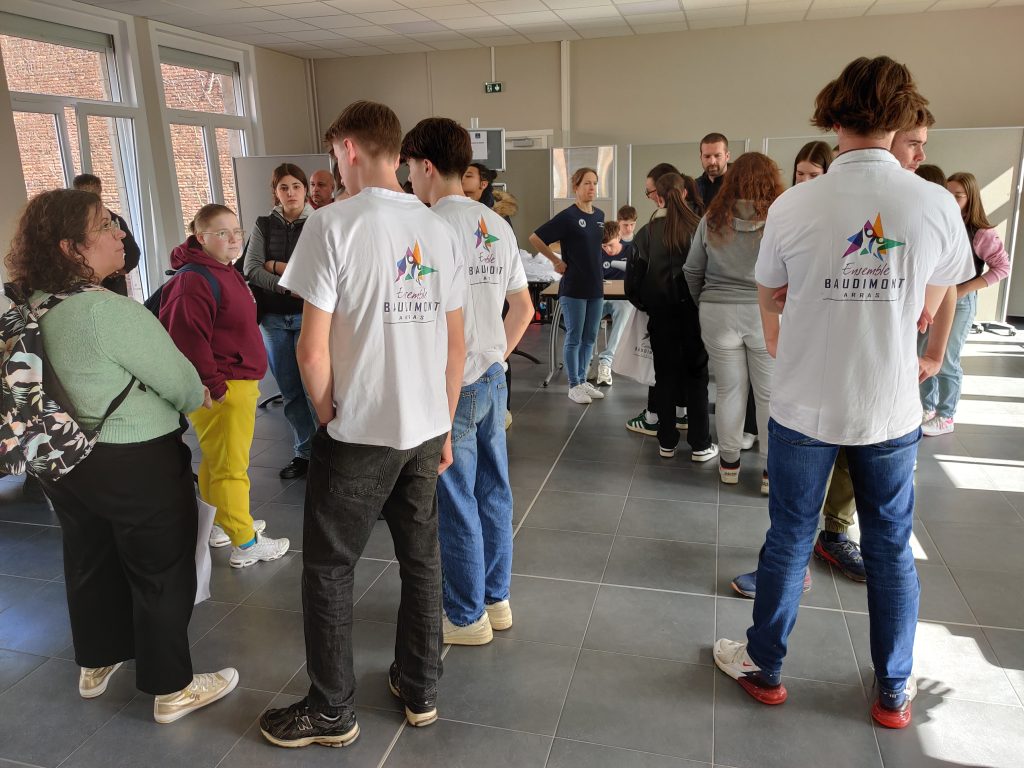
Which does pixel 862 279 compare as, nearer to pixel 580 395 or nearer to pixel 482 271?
pixel 482 271

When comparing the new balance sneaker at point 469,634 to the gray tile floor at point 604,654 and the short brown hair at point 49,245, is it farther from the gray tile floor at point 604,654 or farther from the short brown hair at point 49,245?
the short brown hair at point 49,245

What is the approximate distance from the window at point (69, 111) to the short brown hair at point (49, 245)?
5.19 m

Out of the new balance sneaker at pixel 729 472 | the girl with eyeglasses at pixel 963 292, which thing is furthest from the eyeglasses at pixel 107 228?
the girl with eyeglasses at pixel 963 292

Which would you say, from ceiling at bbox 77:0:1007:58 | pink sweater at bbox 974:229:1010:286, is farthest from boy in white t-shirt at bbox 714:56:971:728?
ceiling at bbox 77:0:1007:58

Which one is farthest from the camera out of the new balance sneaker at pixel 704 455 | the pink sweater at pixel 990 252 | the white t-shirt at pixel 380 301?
the new balance sneaker at pixel 704 455

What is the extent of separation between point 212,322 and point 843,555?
238 centimetres

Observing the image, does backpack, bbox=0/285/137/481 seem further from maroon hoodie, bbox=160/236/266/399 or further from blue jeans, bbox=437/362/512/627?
blue jeans, bbox=437/362/512/627

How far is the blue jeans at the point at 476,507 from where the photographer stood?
213 cm

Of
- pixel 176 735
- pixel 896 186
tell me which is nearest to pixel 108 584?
pixel 176 735

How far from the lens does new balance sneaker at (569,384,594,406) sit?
5091mm

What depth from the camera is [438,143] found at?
6.68 ft

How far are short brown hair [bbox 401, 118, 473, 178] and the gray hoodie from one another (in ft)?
4.92

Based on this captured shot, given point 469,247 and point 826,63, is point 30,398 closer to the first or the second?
point 469,247

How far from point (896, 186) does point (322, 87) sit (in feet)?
30.7
